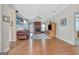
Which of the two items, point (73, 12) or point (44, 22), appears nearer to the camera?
point (73, 12)

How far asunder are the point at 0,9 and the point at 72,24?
4.22m

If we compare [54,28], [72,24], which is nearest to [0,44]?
[72,24]

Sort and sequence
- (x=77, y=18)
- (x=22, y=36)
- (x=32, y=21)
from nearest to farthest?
(x=77, y=18) → (x=22, y=36) → (x=32, y=21)

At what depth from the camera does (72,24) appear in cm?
752

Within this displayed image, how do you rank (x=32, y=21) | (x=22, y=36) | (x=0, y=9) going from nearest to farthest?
(x=0, y=9), (x=22, y=36), (x=32, y=21)

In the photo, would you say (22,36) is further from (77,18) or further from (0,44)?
(0,44)

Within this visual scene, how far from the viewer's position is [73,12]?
733 centimetres

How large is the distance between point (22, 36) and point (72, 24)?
4644mm
